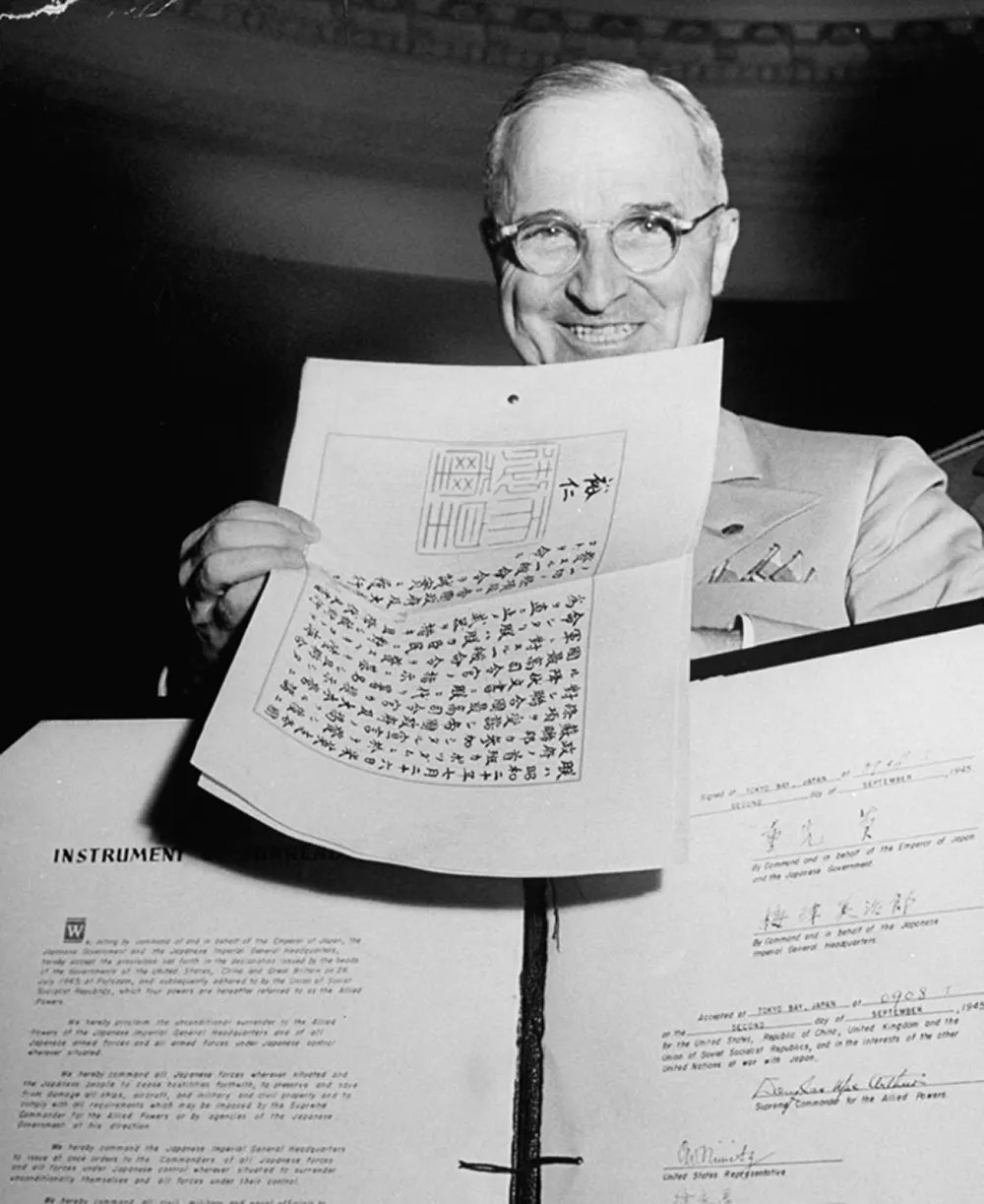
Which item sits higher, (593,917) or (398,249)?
(398,249)

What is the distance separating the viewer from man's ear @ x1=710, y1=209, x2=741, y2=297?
141 centimetres

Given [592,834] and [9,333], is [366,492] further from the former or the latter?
[9,333]

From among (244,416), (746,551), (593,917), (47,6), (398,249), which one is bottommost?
(593,917)

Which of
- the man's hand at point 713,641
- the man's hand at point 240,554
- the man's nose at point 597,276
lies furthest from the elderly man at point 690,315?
the man's hand at point 240,554

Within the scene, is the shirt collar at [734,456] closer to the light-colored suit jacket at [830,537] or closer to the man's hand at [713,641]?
the light-colored suit jacket at [830,537]

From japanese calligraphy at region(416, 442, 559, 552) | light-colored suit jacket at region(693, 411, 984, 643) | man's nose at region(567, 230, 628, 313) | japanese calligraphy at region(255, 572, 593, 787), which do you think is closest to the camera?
japanese calligraphy at region(255, 572, 593, 787)

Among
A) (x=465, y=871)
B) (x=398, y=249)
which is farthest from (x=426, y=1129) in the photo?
(x=398, y=249)

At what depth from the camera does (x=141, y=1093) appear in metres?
0.76

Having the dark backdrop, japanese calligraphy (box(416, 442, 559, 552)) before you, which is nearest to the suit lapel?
the dark backdrop

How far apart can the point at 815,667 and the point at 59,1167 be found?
1.60ft

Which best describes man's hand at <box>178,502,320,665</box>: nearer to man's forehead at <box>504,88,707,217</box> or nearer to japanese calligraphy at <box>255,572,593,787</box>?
japanese calligraphy at <box>255,572,593,787</box>
